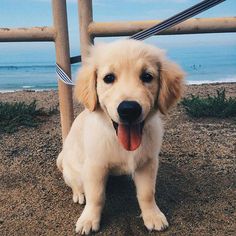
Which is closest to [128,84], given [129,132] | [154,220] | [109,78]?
[109,78]

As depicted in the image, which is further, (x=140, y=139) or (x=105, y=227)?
(x=105, y=227)

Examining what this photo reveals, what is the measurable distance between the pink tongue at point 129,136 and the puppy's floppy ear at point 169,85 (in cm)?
21

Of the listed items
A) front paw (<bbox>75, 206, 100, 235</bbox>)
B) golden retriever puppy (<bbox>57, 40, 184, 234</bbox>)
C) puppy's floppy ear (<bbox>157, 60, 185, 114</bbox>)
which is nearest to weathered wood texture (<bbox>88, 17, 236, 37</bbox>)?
golden retriever puppy (<bbox>57, 40, 184, 234</bbox>)

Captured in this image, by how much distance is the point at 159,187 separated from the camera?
328cm

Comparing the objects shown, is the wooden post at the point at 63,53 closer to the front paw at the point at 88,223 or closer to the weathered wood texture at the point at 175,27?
the weathered wood texture at the point at 175,27

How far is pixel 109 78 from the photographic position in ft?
8.05

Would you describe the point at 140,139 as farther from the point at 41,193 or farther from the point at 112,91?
the point at 41,193

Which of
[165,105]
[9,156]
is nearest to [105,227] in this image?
[165,105]

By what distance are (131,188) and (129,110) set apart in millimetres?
1193

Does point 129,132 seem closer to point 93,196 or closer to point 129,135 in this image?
point 129,135

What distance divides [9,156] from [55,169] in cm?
55

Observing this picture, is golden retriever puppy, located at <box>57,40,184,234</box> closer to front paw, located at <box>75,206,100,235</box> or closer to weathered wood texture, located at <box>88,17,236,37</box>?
front paw, located at <box>75,206,100,235</box>

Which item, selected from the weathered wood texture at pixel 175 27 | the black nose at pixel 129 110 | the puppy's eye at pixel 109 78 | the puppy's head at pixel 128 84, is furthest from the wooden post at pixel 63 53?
the black nose at pixel 129 110

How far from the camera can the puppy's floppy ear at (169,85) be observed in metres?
2.54
